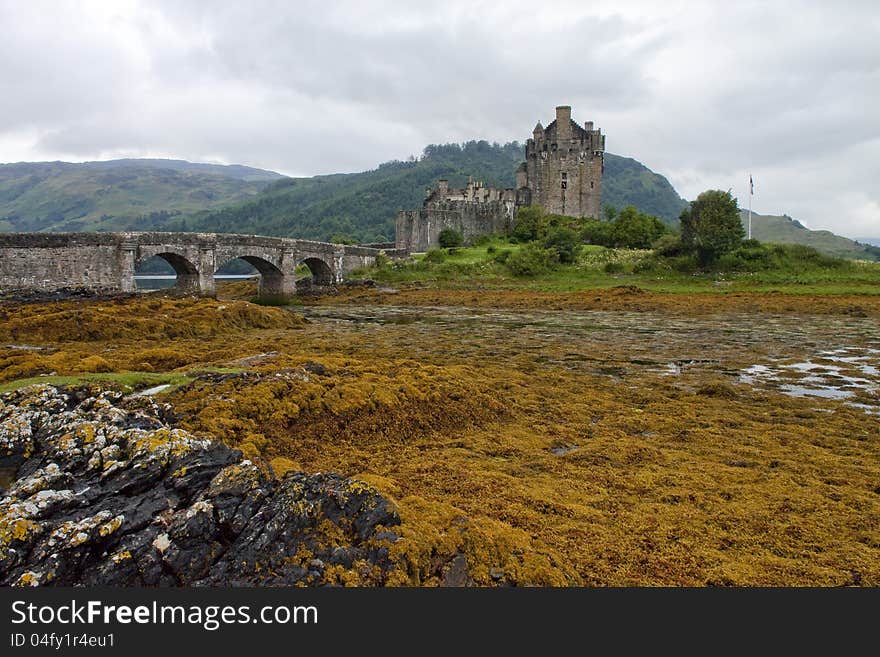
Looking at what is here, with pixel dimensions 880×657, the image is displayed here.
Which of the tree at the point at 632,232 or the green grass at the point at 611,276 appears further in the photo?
the tree at the point at 632,232

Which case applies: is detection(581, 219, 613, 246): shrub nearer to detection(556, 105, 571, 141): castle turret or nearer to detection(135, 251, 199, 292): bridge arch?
detection(556, 105, 571, 141): castle turret

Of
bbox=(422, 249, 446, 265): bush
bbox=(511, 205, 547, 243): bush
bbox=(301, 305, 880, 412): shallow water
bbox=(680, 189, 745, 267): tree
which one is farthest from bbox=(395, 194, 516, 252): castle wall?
bbox=(301, 305, 880, 412): shallow water

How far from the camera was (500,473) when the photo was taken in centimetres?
723

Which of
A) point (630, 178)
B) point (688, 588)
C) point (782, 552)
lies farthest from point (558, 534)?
point (630, 178)

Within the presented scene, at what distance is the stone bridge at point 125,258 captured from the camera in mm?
26719

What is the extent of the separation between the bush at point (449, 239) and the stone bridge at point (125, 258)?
2032 cm

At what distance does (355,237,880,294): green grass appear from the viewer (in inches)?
1496

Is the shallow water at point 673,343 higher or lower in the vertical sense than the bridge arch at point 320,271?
lower

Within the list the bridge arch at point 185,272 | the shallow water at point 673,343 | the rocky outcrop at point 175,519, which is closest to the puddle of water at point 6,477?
the rocky outcrop at point 175,519

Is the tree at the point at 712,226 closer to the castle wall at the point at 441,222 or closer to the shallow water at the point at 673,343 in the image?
the shallow water at the point at 673,343

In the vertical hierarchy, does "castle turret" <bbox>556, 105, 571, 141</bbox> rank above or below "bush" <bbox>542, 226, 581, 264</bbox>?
above

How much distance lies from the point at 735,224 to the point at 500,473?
4368 cm

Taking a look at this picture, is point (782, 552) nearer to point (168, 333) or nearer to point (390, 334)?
point (390, 334)

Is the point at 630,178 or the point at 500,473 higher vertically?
the point at 630,178
